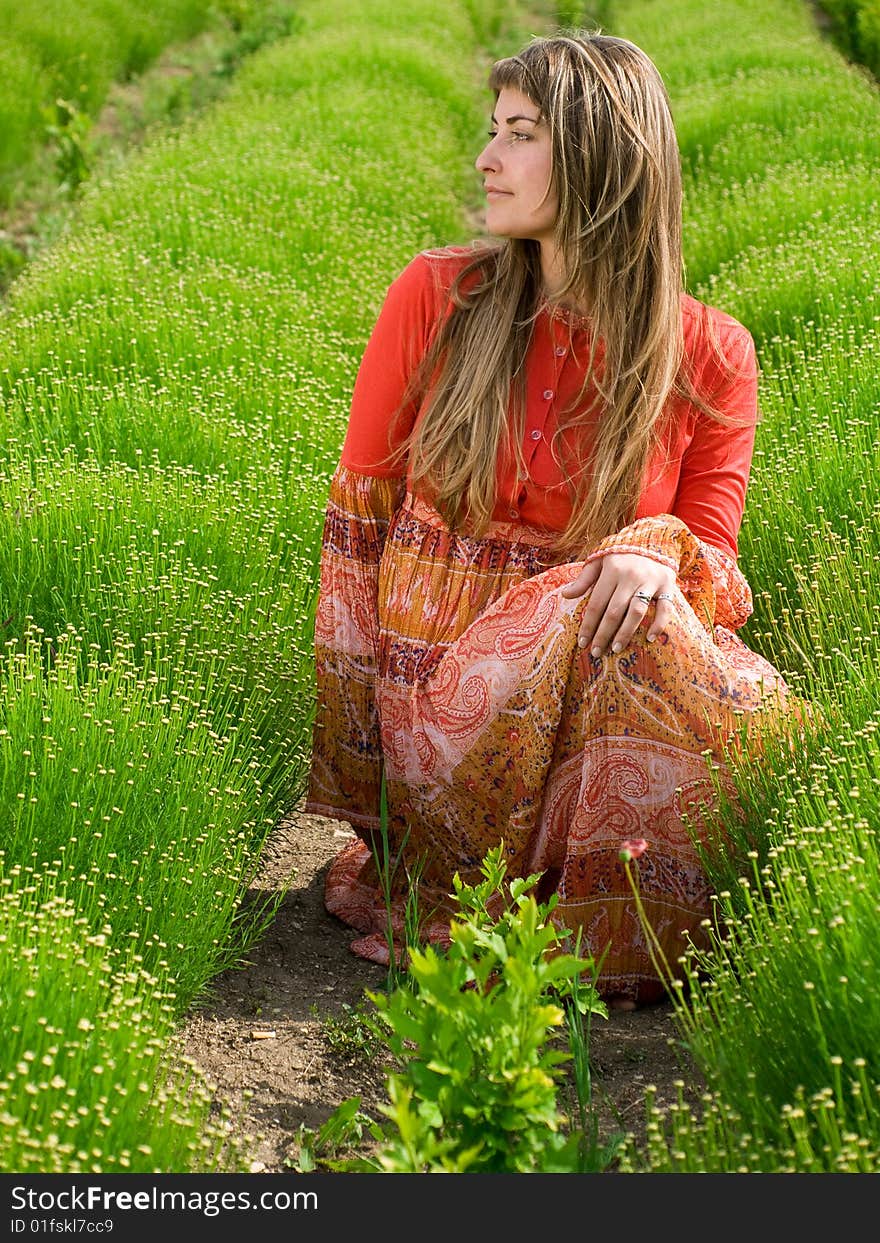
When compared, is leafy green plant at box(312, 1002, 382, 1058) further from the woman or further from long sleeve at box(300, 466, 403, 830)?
long sleeve at box(300, 466, 403, 830)

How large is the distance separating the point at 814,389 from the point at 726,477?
169 cm

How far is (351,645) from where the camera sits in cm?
319

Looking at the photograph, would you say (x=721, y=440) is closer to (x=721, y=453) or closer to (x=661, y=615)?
(x=721, y=453)

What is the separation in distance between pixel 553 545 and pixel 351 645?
0.47 metres

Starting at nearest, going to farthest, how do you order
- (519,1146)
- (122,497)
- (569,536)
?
(519,1146), (569,536), (122,497)

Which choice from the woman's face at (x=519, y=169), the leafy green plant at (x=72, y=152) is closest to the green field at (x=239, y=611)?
the woman's face at (x=519, y=169)

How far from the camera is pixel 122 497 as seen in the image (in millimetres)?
3676

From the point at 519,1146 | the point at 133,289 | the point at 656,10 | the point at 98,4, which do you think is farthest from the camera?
the point at 656,10

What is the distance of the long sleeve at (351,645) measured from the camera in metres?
3.19

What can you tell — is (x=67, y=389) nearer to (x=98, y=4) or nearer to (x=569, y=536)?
(x=569, y=536)

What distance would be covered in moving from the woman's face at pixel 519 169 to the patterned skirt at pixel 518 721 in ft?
1.94

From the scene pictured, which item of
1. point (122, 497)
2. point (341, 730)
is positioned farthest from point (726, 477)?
point (122, 497)

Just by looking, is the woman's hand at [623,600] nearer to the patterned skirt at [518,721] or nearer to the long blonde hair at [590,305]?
the patterned skirt at [518,721]

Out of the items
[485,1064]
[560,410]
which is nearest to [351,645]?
[560,410]
